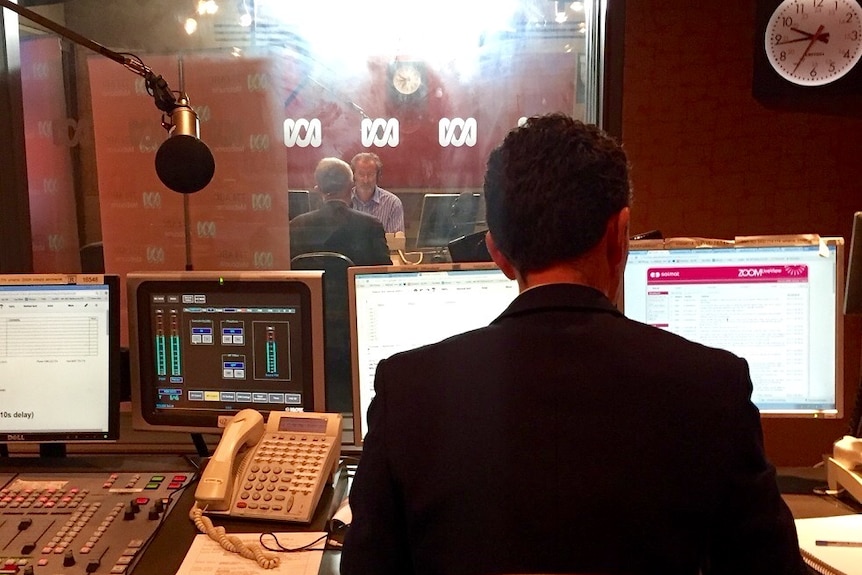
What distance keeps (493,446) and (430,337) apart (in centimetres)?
80

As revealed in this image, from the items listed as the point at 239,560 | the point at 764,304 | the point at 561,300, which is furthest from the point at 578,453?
the point at 764,304

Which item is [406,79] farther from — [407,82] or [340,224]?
[340,224]

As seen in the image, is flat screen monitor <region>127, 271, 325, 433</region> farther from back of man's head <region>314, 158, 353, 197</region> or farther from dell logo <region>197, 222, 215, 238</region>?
back of man's head <region>314, 158, 353, 197</region>

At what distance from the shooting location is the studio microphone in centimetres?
153

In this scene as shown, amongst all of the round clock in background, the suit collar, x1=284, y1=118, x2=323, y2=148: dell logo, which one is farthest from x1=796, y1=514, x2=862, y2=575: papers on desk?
x1=284, y1=118, x2=323, y2=148: dell logo

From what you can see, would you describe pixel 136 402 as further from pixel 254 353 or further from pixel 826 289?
pixel 826 289

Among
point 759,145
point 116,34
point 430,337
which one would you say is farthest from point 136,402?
point 759,145

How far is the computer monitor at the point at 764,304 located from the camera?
62.0 inches

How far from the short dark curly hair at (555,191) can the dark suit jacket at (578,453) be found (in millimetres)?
59

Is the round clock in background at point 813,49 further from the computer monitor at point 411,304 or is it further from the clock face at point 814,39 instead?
the computer monitor at point 411,304

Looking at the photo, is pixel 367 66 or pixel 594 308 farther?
pixel 367 66

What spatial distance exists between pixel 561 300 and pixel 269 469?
85cm

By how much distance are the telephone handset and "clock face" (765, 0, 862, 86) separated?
4.82ft

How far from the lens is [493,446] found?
82cm
